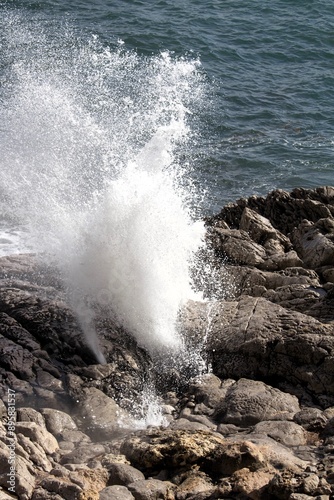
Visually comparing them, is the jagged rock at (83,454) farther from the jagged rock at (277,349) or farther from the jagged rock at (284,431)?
the jagged rock at (277,349)

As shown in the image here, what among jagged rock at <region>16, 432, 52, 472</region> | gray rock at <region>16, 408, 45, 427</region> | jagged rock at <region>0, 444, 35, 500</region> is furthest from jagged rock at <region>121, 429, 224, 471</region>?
gray rock at <region>16, 408, 45, 427</region>

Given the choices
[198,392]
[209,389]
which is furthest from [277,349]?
[198,392]

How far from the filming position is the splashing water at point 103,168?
1266 cm

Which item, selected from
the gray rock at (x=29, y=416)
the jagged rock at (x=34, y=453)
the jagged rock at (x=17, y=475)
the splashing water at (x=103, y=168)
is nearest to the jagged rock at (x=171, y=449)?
the jagged rock at (x=34, y=453)

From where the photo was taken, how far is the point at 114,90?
23500mm

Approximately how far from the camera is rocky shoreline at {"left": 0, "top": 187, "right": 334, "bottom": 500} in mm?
8148

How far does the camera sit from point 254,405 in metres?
10.1

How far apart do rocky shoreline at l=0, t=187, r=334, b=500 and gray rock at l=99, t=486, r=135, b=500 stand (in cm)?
3

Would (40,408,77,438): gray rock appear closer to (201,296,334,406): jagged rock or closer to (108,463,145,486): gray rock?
(108,463,145,486): gray rock

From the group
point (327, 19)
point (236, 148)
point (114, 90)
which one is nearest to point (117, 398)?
point (236, 148)

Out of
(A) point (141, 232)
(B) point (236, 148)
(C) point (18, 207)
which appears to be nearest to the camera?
(A) point (141, 232)

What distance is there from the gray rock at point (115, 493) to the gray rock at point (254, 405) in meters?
2.34

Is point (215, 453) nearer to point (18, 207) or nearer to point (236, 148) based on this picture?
point (18, 207)

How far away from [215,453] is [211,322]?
3.70 metres
